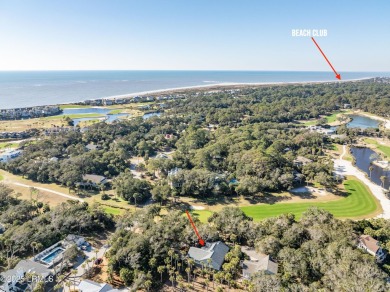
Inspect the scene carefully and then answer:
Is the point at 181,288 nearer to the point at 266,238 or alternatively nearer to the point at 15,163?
the point at 266,238

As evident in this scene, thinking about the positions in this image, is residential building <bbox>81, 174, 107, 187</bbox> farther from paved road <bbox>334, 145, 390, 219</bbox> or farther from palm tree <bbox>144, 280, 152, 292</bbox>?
paved road <bbox>334, 145, 390, 219</bbox>

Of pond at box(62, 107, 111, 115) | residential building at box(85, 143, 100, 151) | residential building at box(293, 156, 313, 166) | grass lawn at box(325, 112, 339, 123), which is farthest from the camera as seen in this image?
pond at box(62, 107, 111, 115)

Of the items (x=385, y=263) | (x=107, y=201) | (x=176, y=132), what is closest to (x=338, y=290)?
(x=385, y=263)

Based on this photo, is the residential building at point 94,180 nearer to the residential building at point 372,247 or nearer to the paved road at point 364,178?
the residential building at point 372,247

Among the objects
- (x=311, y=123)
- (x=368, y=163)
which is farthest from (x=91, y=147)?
(x=311, y=123)

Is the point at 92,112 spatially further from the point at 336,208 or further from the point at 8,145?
the point at 336,208

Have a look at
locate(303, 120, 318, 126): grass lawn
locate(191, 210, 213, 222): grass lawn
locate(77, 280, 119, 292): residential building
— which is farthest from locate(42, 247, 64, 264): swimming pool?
locate(303, 120, 318, 126): grass lawn
